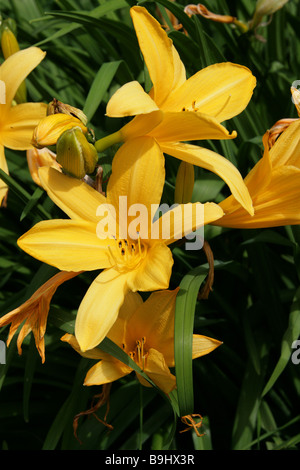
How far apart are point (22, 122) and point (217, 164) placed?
42 centimetres

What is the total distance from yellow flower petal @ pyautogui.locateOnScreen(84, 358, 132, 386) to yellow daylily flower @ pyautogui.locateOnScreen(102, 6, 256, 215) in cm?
34

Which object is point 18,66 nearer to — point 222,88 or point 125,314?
point 222,88

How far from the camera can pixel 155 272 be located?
2.34 feet

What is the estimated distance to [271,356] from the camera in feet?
4.17

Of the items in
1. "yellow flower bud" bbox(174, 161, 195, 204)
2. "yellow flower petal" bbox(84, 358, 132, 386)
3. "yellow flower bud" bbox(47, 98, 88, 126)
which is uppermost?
→ "yellow flower bud" bbox(47, 98, 88, 126)

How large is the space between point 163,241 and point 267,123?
0.69m

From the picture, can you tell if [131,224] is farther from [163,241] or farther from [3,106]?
[3,106]

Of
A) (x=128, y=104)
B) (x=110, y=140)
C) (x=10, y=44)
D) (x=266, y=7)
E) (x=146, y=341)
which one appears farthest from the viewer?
(x=266, y=7)

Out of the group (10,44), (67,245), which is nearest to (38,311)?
(67,245)

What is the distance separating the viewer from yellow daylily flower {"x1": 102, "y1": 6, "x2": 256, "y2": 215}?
2.34ft

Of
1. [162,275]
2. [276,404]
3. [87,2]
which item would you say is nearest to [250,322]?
[276,404]

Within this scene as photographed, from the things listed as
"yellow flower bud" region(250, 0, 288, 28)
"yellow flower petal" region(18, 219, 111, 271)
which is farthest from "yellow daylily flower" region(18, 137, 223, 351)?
Result: "yellow flower bud" region(250, 0, 288, 28)

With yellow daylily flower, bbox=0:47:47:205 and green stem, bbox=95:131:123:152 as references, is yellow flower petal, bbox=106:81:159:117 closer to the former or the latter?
green stem, bbox=95:131:123:152

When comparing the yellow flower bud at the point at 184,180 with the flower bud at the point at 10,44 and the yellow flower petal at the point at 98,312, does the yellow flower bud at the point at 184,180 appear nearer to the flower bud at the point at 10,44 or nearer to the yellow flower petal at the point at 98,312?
the yellow flower petal at the point at 98,312
